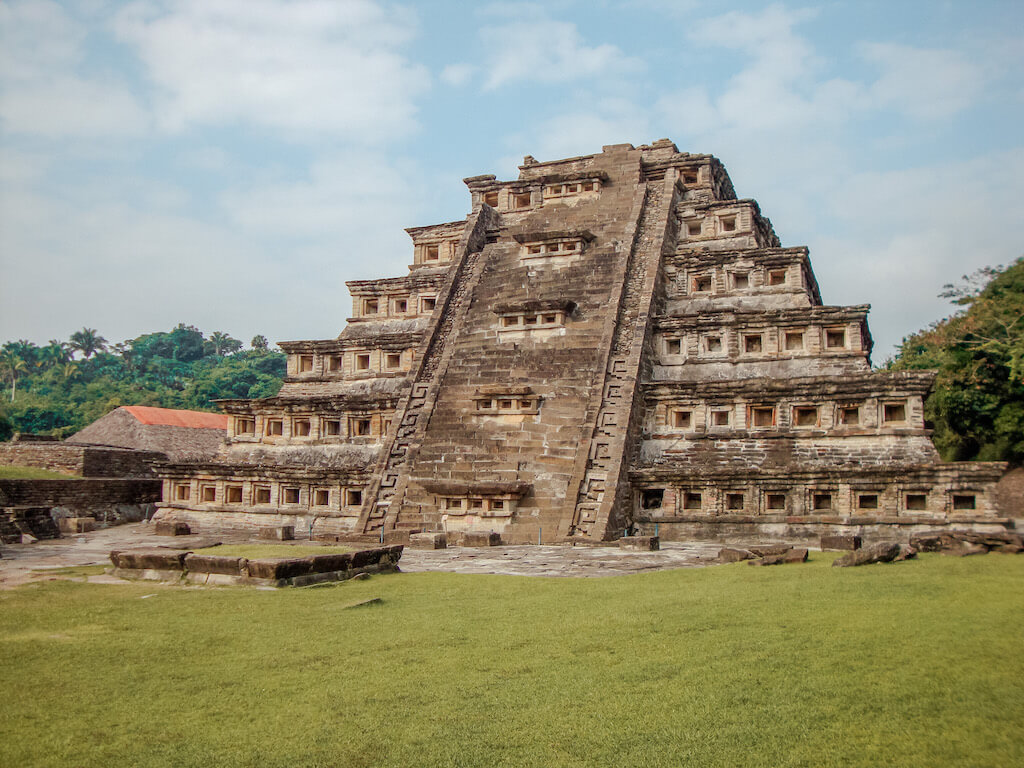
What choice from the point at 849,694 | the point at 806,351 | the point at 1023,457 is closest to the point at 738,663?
the point at 849,694

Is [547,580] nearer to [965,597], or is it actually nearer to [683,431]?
[965,597]

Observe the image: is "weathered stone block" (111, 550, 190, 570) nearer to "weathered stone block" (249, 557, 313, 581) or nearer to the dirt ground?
the dirt ground

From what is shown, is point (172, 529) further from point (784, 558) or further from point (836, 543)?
point (836, 543)

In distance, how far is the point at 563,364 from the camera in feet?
64.6

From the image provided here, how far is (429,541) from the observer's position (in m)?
15.3

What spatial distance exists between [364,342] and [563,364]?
648 centimetres

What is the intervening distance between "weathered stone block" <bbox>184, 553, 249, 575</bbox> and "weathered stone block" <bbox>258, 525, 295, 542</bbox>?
7.18 metres

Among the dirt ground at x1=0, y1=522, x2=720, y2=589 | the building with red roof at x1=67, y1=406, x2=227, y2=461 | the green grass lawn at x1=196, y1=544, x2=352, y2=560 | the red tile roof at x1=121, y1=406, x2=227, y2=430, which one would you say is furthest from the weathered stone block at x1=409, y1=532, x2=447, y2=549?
the red tile roof at x1=121, y1=406, x2=227, y2=430

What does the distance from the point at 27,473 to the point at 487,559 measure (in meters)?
18.5

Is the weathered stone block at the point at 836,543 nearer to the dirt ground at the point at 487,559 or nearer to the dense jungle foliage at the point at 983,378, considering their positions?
the dirt ground at the point at 487,559

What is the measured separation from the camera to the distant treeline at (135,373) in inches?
2270

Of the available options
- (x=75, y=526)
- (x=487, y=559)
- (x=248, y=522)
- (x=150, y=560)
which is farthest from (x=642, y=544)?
(x=75, y=526)

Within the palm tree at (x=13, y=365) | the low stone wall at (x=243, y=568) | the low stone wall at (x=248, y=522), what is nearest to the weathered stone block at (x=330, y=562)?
the low stone wall at (x=243, y=568)

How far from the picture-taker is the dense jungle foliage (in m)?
29.7
